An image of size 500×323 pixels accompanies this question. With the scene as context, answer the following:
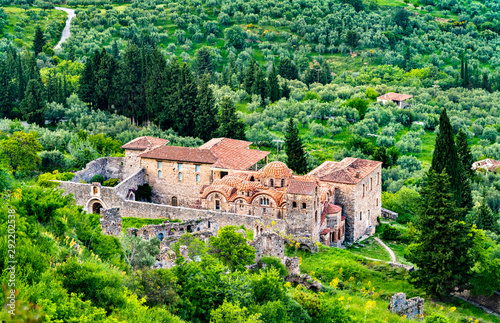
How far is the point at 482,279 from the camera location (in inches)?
1729

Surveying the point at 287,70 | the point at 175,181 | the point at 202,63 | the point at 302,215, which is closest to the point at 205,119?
the point at 175,181

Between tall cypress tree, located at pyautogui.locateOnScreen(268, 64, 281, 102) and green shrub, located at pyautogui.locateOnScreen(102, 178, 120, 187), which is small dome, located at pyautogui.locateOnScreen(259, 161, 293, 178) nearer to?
green shrub, located at pyautogui.locateOnScreen(102, 178, 120, 187)

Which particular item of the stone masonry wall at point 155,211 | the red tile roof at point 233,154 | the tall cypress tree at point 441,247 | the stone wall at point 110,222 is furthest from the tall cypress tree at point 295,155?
the stone wall at point 110,222

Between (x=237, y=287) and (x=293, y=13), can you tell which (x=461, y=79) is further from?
(x=237, y=287)

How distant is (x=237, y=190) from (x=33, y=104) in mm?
37822

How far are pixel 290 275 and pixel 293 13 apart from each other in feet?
435

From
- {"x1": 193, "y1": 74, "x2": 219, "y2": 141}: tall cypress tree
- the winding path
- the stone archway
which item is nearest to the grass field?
the stone archway

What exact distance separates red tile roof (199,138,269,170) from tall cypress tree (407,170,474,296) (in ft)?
56.7

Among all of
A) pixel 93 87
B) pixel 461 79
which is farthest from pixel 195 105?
pixel 461 79

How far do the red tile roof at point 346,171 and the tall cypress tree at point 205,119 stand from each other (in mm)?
20761

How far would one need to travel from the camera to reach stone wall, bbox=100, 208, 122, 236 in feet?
119

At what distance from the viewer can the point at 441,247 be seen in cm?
4256

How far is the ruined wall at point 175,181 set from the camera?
2170 inches

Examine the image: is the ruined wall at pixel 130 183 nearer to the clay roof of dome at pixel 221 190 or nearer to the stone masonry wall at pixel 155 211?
the stone masonry wall at pixel 155 211
